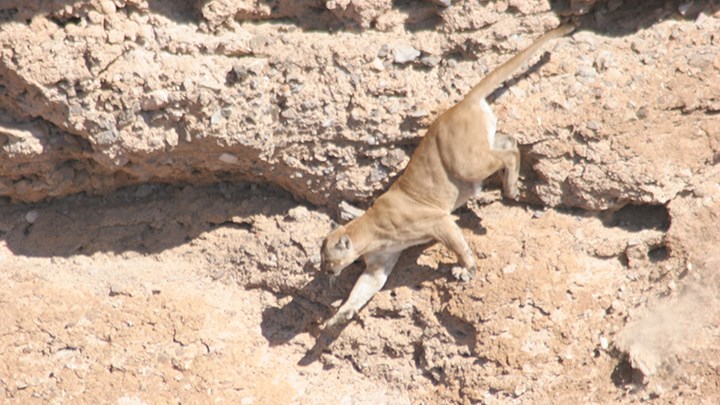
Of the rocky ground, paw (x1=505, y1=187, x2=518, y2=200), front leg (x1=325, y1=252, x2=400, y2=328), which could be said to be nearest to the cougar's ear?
front leg (x1=325, y1=252, x2=400, y2=328)

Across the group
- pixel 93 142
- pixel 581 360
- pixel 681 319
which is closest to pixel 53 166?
pixel 93 142

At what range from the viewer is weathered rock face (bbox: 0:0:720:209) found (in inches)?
229

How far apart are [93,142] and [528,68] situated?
124 inches

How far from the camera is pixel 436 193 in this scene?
6.05 m

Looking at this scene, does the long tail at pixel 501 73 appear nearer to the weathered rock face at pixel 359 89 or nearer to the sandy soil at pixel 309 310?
the weathered rock face at pixel 359 89

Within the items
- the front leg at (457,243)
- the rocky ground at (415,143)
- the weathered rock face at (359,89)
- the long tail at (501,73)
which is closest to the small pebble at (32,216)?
the rocky ground at (415,143)

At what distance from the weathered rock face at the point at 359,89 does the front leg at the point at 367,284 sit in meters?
0.66

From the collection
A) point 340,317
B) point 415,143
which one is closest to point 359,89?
point 415,143

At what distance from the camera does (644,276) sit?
20.3ft

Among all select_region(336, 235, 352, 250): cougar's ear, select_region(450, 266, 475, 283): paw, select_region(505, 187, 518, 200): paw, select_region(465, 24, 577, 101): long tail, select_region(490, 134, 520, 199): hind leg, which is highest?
select_region(465, 24, 577, 101): long tail

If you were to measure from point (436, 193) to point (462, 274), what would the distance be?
628mm

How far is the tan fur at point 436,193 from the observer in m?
5.80

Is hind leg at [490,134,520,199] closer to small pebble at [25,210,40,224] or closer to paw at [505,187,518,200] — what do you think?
paw at [505,187,518,200]

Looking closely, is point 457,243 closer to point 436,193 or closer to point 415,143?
point 436,193
